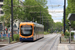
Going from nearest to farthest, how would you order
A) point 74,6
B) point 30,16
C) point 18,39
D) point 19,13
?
point 18,39
point 74,6
point 19,13
point 30,16

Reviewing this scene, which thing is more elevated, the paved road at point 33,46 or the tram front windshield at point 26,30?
the tram front windshield at point 26,30

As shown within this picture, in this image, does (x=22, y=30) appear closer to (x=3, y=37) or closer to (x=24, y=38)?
(x=24, y=38)

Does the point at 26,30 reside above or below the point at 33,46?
above

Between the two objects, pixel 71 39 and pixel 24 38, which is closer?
pixel 71 39

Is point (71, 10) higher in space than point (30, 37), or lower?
higher

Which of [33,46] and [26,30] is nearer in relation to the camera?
[33,46]

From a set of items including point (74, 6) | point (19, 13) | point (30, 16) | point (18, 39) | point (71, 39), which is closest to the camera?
point (71, 39)

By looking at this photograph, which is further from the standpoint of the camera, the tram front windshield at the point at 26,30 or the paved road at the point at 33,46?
the tram front windshield at the point at 26,30

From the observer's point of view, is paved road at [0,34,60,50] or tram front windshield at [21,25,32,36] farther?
tram front windshield at [21,25,32,36]

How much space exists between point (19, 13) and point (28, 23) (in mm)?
39031

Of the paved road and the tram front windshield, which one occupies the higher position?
the tram front windshield

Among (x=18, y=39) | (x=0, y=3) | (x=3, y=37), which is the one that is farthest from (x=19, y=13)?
(x=3, y=37)

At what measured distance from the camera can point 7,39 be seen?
2925 centimetres

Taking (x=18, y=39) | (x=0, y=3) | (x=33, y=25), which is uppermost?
(x=0, y=3)
